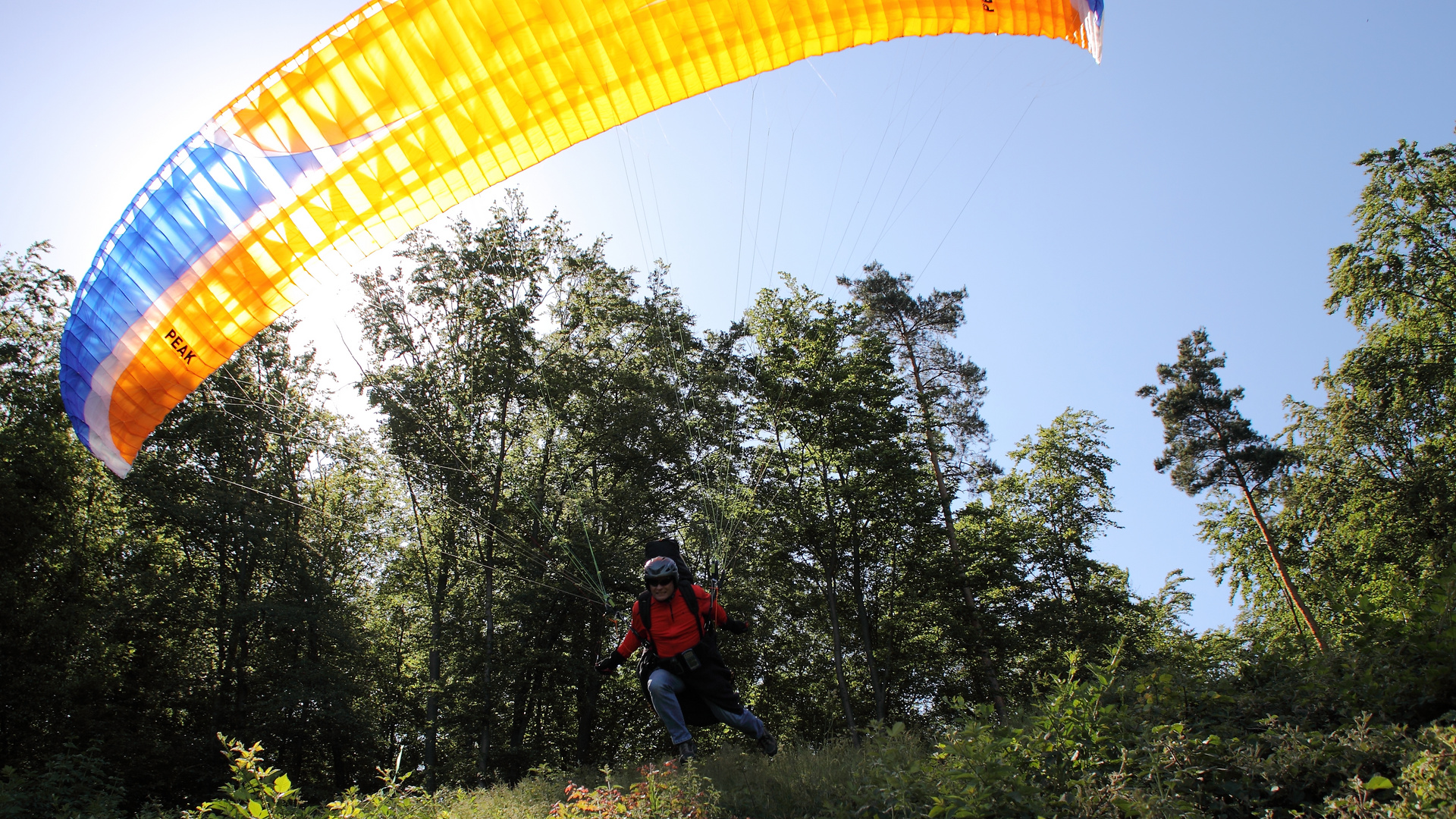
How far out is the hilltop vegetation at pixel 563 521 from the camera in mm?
13688

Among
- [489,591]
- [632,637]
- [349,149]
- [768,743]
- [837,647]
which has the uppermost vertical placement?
[349,149]

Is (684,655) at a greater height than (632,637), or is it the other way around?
(632,637)

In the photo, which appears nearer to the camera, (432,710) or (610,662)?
(610,662)

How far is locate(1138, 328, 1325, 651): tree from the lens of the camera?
1744cm

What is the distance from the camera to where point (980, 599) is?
15453mm

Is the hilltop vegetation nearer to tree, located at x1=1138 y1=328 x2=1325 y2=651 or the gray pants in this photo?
tree, located at x1=1138 y1=328 x2=1325 y2=651

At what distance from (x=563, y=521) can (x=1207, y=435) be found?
1602cm

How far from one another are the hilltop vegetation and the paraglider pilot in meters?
7.31

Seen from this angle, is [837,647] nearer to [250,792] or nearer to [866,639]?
[866,639]

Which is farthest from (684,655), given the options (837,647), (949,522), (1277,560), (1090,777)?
(1277,560)

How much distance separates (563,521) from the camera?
50.2ft

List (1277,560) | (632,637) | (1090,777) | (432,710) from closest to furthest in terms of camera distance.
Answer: (1090,777) → (632,637) → (432,710) → (1277,560)

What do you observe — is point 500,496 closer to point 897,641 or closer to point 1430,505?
point 897,641

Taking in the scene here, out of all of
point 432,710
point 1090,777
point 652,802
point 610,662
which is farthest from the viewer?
point 432,710
